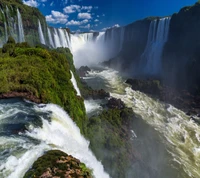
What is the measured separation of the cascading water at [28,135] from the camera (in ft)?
23.9

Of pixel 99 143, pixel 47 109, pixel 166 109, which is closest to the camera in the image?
pixel 47 109

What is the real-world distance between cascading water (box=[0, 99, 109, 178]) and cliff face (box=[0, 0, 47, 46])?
30567mm

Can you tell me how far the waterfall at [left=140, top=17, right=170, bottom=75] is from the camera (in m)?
49.4

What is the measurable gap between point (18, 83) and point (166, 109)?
2237 centimetres

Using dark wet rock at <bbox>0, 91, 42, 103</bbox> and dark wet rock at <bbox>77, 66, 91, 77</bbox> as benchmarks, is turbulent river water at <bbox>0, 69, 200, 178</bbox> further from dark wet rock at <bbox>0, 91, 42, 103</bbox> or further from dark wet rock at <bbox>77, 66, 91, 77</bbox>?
dark wet rock at <bbox>77, 66, 91, 77</bbox>

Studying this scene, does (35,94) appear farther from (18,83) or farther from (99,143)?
(99,143)

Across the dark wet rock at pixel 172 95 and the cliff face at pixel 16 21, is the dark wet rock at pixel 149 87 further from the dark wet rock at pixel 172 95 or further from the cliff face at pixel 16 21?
the cliff face at pixel 16 21

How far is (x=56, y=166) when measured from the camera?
7.43 m

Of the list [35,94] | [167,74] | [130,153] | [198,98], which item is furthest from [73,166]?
[167,74]

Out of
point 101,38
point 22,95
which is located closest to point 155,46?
point 101,38

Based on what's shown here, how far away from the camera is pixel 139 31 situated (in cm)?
6562

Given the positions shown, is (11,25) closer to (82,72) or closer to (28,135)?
(82,72)

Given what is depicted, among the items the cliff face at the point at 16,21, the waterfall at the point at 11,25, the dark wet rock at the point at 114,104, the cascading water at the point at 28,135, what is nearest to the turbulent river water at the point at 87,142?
the cascading water at the point at 28,135

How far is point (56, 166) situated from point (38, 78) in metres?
7.31
